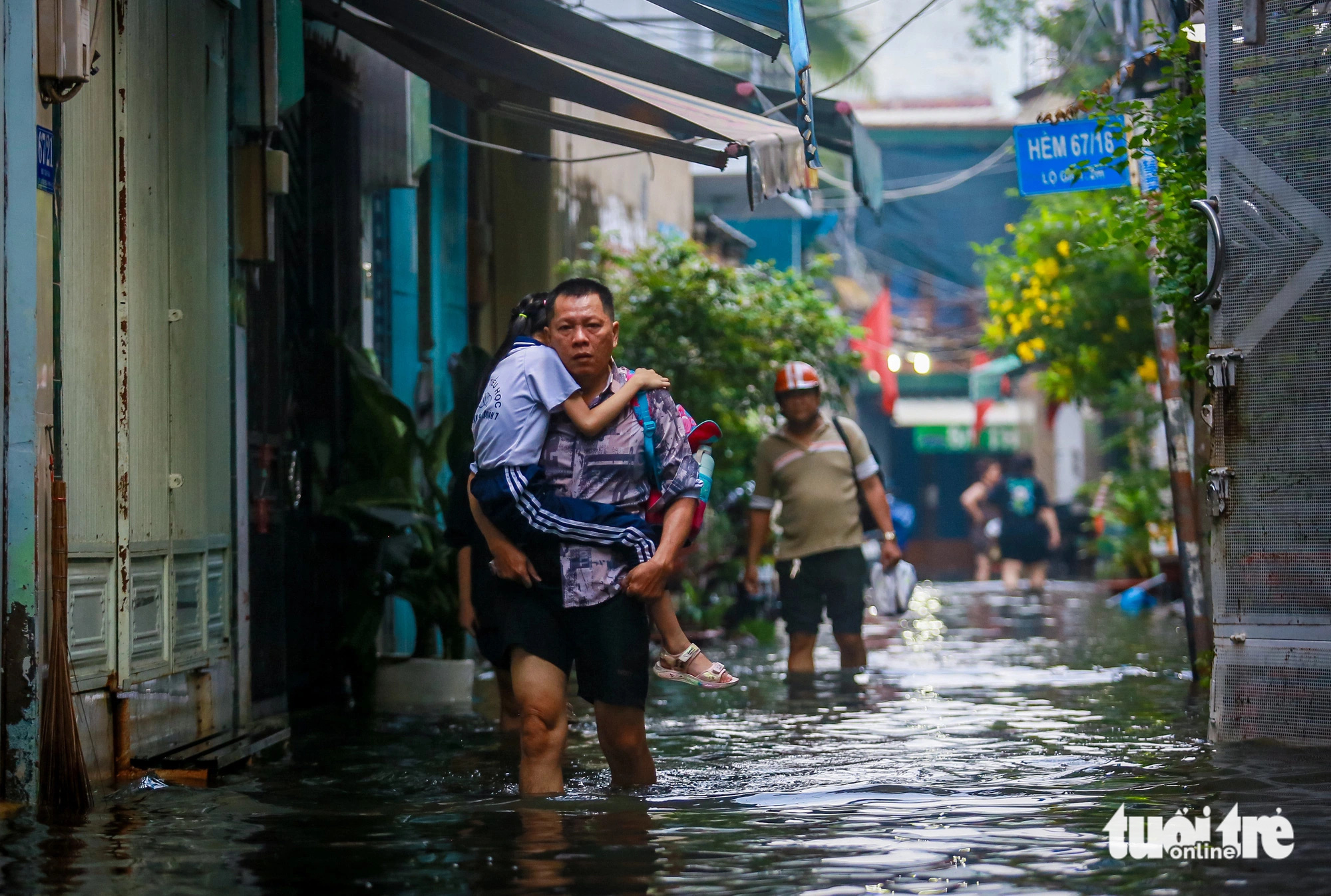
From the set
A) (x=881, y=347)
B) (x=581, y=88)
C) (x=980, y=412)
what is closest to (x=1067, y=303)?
(x=581, y=88)

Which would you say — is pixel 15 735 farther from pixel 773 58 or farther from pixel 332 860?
pixel 773 58

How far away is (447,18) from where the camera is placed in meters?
8.32

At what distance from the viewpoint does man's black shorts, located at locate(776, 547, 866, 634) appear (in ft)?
32.9

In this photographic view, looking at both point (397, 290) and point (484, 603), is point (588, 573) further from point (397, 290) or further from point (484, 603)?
point (397, 290)

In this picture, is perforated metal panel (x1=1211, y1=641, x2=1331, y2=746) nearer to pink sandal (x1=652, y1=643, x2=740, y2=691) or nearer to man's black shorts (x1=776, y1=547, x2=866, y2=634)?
pink sandal (x1=652, y1=643, x2=740, y2=691)

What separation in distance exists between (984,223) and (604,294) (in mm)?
29681

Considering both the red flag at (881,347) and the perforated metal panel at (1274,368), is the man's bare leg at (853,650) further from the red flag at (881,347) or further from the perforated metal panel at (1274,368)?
the red flag at (881,347)

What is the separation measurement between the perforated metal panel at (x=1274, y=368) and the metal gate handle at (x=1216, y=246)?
0.06 meters

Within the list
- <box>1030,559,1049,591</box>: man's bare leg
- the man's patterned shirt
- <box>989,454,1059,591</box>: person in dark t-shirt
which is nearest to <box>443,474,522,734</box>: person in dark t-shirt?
the man's patterned shirt

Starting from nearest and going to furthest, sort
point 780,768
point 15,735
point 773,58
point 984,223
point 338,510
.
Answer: point 15,735 → point 780,768 → point 773,58 → point 338,510 → point 984,223

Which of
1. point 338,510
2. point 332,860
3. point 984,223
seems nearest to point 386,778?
point 332,860

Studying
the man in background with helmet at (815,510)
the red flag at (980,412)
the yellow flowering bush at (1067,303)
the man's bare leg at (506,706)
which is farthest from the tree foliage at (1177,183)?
the red flag at (980,412)

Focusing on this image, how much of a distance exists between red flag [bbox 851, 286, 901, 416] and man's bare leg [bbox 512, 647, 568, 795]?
21592 millimetres

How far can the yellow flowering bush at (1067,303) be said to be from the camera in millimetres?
16406
